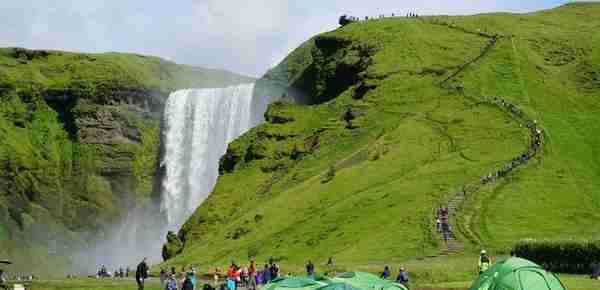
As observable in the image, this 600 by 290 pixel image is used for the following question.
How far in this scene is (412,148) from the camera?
385ft

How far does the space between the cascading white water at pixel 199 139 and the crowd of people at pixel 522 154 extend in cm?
5916

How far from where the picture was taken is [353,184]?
112m

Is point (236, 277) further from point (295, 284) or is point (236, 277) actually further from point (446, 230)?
point (446, 230)

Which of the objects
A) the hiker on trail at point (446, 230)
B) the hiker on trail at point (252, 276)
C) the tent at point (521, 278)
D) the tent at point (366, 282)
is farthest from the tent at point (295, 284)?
the hiker on trail at point (446, 230)

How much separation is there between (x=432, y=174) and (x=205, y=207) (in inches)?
1561

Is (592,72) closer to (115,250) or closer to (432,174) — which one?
(432,174)

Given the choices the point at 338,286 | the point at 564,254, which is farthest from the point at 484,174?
the point at 338,286

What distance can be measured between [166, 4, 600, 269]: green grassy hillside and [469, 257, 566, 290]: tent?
111ft

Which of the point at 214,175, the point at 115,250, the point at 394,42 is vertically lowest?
the point at 115,250

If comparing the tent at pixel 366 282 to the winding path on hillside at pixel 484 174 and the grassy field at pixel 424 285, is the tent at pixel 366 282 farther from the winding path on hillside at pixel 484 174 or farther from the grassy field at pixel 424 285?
the winding path on hillside at pixel 484 174

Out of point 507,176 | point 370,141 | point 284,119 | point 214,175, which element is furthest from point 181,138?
point 507,176

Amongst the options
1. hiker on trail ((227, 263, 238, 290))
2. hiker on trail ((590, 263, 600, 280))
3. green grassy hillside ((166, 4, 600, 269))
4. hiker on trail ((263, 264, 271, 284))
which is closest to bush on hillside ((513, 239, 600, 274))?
hiker on trail ((590, 263, 600, 280))

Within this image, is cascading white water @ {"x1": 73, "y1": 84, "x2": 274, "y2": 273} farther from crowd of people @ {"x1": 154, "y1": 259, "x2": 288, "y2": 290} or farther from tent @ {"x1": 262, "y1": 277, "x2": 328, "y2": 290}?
tent @ {"x1": 262, "y1": 277, "x2": 328, "y2": 290}

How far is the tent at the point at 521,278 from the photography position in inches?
1806
